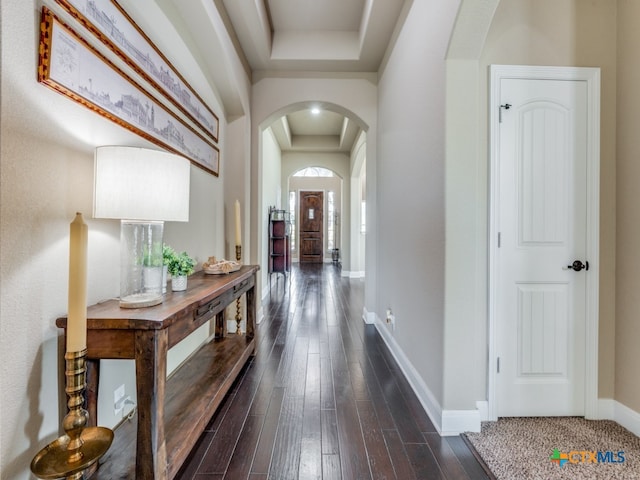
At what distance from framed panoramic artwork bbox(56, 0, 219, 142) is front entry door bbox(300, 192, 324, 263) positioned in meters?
7.71

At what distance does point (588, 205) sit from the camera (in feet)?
5.87

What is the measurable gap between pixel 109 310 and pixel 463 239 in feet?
5.59

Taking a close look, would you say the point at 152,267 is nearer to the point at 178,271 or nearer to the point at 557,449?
the point at 178,271

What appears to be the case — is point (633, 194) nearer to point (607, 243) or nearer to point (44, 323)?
point (607, 243)

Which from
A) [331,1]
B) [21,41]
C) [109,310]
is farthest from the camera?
[331,1]

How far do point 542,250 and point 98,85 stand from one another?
2.46 metres

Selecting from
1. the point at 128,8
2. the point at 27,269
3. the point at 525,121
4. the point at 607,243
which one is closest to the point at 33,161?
the point at 27,269

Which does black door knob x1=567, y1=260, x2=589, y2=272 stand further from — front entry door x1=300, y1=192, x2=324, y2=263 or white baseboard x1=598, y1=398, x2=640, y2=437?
front entry door x1=300, y1=192, x2=324, y2=263

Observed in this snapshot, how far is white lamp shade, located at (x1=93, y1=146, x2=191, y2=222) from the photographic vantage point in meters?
1.11

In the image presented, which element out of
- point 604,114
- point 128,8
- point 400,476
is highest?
point 128,8

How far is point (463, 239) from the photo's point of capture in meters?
1.64

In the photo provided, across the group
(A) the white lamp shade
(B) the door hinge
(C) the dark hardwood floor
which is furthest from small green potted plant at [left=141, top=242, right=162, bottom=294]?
(B) the door hinge

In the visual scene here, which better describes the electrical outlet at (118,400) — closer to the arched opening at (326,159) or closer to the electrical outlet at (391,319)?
the electrical outlet at (391,319)

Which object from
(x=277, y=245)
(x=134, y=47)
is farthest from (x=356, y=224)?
(x=134, y=47)
